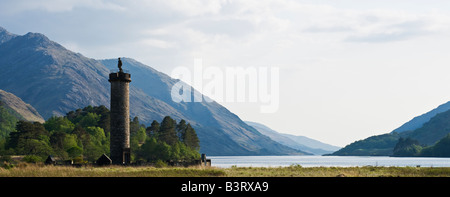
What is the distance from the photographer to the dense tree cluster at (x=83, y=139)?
10006 cm

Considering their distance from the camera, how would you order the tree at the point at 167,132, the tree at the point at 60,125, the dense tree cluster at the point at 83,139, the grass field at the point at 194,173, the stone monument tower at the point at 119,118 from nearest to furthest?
the grass field at the point at 194,173, the stone monument tower at the point at 119,118, the dense tree cluster at the point at 83,139, the tree at the point at 60,125, the tree at the point at 167,132

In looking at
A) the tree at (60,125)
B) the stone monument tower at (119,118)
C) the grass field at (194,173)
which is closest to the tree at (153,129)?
the tree at (60,125)

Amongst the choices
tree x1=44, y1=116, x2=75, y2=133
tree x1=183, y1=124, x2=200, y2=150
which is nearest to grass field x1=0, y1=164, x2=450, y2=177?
tree x1=44, y1=116, x2=75, y2=133

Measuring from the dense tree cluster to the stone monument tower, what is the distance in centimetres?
1913

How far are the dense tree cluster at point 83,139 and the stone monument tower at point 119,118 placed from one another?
753 inches

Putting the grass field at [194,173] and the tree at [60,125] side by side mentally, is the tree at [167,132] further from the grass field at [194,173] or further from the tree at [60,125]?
the grass field at [194,173]

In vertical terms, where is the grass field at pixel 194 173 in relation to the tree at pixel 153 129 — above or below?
below

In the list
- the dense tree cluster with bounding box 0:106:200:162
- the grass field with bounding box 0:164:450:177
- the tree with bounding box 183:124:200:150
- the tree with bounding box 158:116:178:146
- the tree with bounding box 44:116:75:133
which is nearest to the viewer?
the grass field with bounding box 0:164:450:177

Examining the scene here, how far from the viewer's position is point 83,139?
4486 inches

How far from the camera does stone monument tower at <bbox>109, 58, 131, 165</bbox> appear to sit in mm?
61281

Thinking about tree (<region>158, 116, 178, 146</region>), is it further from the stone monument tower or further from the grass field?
the grass field

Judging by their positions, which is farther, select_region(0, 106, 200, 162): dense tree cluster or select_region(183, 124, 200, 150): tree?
select_region(183, 124, 200, 150): tree
